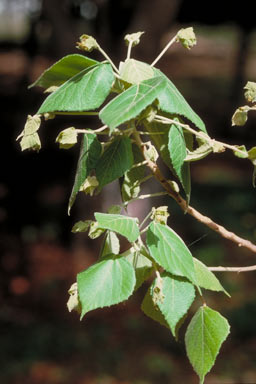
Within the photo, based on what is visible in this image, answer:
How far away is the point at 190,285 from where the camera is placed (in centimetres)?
76

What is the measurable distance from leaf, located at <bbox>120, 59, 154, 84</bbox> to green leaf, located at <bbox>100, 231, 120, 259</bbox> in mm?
225

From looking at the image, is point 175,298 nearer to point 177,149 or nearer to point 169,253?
point 169,253

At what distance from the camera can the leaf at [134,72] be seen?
749mm

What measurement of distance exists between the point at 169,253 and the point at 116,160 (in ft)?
0.45

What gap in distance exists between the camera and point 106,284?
74 cm

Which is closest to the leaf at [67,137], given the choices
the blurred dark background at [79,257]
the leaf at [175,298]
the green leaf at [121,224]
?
the green leaf at [121,224]

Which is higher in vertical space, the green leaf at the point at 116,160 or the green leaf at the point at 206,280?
the green leaf at the point at 116,160

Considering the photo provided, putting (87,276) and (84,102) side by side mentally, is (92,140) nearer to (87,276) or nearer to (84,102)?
(84,102)

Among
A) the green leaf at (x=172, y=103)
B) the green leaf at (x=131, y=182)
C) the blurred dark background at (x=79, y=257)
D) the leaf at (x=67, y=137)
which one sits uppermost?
the green leaf at (x=172, y=103)

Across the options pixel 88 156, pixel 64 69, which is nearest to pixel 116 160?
pixel 88 156

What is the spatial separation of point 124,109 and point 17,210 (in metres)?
5.96

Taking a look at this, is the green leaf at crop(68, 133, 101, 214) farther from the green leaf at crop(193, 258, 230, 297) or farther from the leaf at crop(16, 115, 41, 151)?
the green leaf at crop(193, 258, 230, 297)

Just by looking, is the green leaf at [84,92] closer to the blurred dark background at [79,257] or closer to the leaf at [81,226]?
the leaf at [81,226]

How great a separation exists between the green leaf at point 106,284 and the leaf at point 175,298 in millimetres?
52
